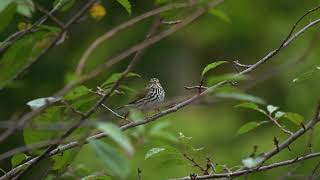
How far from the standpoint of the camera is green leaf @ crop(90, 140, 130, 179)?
1096 millimetres

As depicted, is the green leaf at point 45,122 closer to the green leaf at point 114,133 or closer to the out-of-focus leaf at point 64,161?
the out-of-focus leaf at point 64,161

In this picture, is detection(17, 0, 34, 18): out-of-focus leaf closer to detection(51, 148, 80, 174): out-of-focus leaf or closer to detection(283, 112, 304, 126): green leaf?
detection(51, 148, 80, 174): out-of-focus leaf

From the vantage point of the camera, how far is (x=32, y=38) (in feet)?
4.57

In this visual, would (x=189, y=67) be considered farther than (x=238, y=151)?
Yes

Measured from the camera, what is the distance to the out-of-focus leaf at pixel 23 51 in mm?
1322

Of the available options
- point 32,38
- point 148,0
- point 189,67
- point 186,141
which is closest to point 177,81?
point 189,67

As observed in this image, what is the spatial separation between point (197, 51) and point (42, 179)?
22.7 feet

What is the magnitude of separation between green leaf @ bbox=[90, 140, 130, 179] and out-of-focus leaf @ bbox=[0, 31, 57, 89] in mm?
217

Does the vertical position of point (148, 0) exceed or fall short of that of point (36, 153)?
it exceeds it

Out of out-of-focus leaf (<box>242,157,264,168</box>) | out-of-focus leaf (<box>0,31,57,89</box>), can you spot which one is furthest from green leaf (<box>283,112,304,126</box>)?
out-of-focus leaf (<box>0,31,57,89</box>)

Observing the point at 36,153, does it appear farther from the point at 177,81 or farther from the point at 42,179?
the point at 177,81

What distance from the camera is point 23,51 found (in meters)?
1.36

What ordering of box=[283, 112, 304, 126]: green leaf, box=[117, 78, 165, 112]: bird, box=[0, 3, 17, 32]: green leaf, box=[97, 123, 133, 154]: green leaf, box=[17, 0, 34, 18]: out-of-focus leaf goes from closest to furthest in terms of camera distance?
box=[97, 123, 133, 154]: green leaf → box=[17, 0, 34, 18]: out-of-focus leaf → box=[0, 3, 17, 32]: green leaf → box=[283, 112, 304, 126]: green leaf → box=[117, 78, 165, 112]: bird

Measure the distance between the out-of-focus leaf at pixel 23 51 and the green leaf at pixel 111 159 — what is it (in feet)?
0.71
